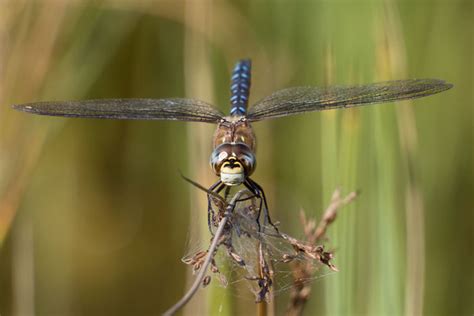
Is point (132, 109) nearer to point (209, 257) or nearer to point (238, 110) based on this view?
point (238, 110)

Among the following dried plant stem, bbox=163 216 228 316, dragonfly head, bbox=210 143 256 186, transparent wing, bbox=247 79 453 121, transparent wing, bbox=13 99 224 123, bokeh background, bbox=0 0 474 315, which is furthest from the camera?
bokeh background, bbox=0 0 474 315

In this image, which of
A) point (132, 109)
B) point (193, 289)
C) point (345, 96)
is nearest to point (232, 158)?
point (345, 96)

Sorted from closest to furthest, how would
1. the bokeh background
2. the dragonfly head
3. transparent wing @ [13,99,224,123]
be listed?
the dragonfly head < transparent wing @ [13,99,224,123] < the bokeh background

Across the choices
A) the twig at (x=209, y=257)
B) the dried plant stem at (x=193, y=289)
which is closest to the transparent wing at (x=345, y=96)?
the twig at (x=209, y=257)

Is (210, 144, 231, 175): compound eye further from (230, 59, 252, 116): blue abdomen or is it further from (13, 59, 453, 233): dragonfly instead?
(230, 59, 252, 116): blue abdomen

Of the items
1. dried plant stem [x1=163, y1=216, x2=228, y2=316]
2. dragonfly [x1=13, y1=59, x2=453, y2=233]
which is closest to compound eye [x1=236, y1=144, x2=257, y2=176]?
dragonfly [x1=13, y1=59, x2=453, y2=233]

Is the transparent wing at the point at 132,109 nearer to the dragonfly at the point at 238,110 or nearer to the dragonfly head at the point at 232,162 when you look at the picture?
the dragonfly at the point at 238,110

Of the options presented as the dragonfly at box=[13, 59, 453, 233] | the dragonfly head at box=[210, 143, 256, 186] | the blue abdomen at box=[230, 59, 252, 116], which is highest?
the blue abdomen at box=[230, 59, 252, 116]

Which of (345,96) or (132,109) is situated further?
(132,109)
